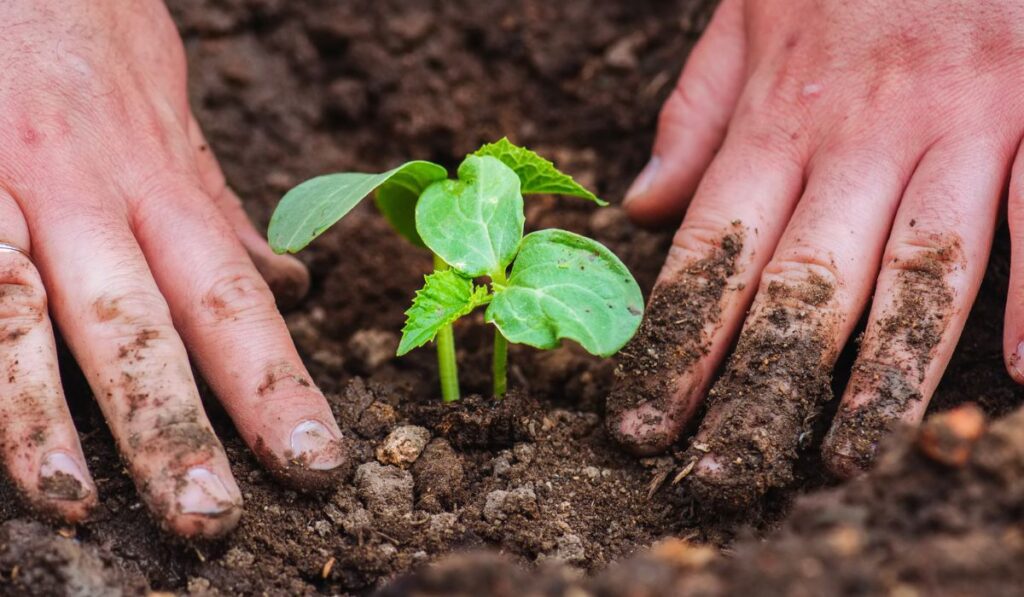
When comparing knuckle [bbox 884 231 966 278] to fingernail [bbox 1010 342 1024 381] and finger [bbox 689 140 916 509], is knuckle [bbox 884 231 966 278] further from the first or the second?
fingernail [bbox 1010 342 1024 381]

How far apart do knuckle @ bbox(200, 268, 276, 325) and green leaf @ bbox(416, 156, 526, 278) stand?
1.18 feet

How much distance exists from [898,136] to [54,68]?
1.83 metres

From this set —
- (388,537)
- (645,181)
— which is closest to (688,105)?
(645,181)

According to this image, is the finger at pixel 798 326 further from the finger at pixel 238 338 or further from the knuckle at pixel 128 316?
the knuckle at pixel 128 316

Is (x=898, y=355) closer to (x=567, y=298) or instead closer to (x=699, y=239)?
(x=699, y=239)

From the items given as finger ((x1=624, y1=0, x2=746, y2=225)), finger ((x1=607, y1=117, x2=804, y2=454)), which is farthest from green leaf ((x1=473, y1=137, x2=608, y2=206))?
finger ((x1=624, y1=0, x2=746, y2=225))

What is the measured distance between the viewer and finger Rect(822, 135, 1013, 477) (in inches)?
63.2

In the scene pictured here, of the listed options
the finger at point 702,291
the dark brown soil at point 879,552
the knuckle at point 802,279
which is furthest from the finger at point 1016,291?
the dark brown soil at point 879,552

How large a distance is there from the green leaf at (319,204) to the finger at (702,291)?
553mm

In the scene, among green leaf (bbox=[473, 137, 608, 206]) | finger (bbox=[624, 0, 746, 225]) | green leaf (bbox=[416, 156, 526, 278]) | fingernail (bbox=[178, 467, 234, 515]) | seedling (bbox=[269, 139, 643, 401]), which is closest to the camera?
fingernail (bbox=[178, 467, 234, 515])

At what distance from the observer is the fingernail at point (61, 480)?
1417 mm

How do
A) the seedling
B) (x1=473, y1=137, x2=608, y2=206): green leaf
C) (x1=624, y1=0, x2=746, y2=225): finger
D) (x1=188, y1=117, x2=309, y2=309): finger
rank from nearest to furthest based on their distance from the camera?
the seedling, (x1=473, y1=137, x2=608, y2=206): green leaf, (x1=188, y1=117, x2=309, y2=309): finger, (x1=624, y1=0, x2=746, y2=225): finger

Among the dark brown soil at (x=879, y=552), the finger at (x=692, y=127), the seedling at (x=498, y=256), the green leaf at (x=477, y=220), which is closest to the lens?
the dark brown soil at (x=879, y=552)

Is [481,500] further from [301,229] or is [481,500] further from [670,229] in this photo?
[670,229]
